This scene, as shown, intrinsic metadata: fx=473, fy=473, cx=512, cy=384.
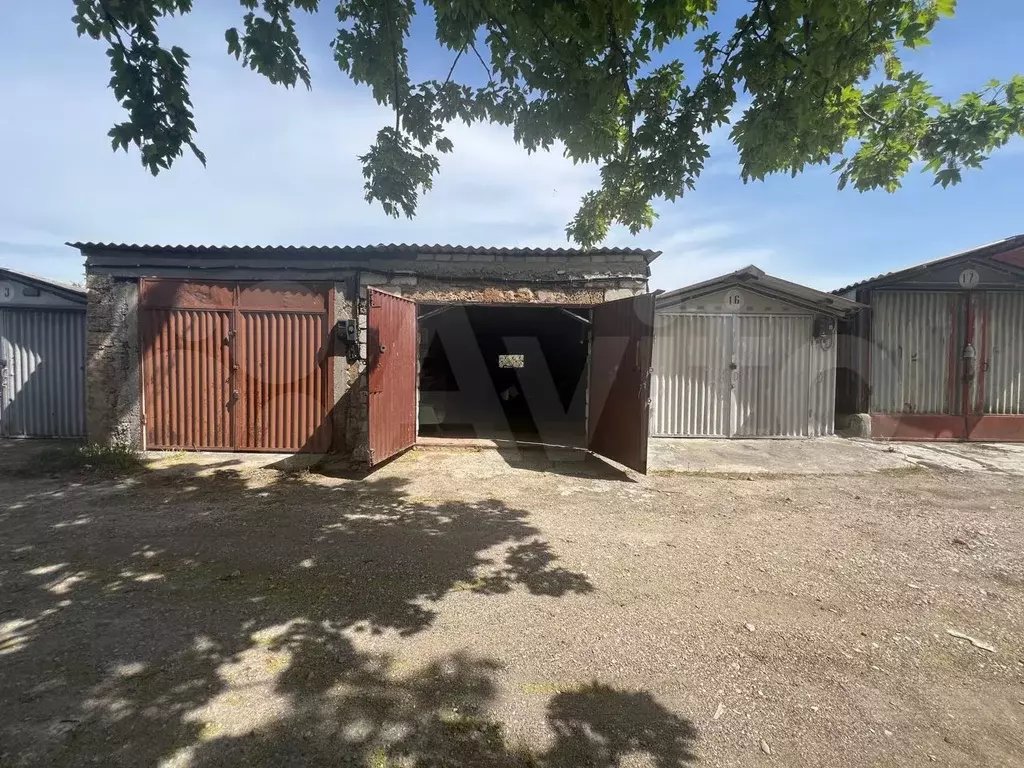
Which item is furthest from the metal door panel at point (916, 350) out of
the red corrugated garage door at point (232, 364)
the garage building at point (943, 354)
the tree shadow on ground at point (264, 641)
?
the red corrugated garage door at point (232, 364)

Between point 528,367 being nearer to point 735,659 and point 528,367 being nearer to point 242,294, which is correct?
point 242,294

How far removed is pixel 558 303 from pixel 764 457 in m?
3.91

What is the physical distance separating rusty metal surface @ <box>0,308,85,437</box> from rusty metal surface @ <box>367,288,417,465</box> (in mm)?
5961

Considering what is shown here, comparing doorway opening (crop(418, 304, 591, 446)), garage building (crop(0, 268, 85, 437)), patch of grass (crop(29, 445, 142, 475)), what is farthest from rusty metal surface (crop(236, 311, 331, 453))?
garage building (crop(0, 268, 85, 437))

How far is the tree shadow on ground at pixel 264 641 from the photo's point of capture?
1.92 m

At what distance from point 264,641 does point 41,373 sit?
8862mm

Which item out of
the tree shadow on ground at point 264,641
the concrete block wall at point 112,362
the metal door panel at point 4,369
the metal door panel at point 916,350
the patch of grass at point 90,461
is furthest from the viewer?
the metal door panel at point 916,350

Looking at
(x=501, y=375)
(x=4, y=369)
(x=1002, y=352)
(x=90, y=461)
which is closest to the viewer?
(x=90, y=461)

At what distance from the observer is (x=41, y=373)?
320 inches

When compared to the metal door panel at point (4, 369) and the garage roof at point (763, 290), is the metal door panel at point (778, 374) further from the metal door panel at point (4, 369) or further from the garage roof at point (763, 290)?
the metal door panel at point (4, 369)

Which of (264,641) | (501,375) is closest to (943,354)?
(501,375)

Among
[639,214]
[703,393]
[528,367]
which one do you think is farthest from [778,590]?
[528,367]

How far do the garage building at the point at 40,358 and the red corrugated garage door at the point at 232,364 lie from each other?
112 inches

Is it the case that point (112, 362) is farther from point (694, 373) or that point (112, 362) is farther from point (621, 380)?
point (694, 373)
